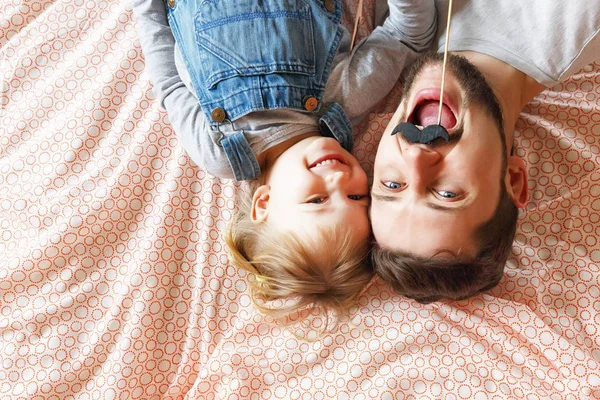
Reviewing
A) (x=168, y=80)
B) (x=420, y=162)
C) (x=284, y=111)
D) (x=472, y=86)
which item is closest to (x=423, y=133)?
(x=420, y=162)

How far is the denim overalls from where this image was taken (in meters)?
1.34

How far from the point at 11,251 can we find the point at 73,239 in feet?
0.53

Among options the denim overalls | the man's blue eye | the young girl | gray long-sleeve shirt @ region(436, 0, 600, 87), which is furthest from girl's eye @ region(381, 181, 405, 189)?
gray long-sleeve shirt @ region(436, 0, 600, 87)

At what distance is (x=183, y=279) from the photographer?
4.79 feet

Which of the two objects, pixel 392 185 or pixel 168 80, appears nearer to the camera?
pixel 392 185

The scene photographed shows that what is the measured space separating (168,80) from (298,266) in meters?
0.55

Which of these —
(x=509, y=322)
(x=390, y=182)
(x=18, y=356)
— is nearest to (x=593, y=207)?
(x=509, y=322)

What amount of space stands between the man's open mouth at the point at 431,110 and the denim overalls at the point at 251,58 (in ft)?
0.73

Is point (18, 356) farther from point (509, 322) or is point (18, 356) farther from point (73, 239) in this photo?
point (509, 322)

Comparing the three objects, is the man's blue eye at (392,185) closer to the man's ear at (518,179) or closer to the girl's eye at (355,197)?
the girl's eye at (355,197)

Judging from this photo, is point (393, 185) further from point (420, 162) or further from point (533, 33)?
point (533, 33)

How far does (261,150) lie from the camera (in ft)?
4.51

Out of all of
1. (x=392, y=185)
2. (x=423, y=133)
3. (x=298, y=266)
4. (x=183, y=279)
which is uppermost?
(x=423, y=133)

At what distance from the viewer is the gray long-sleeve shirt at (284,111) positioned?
1.37 m
